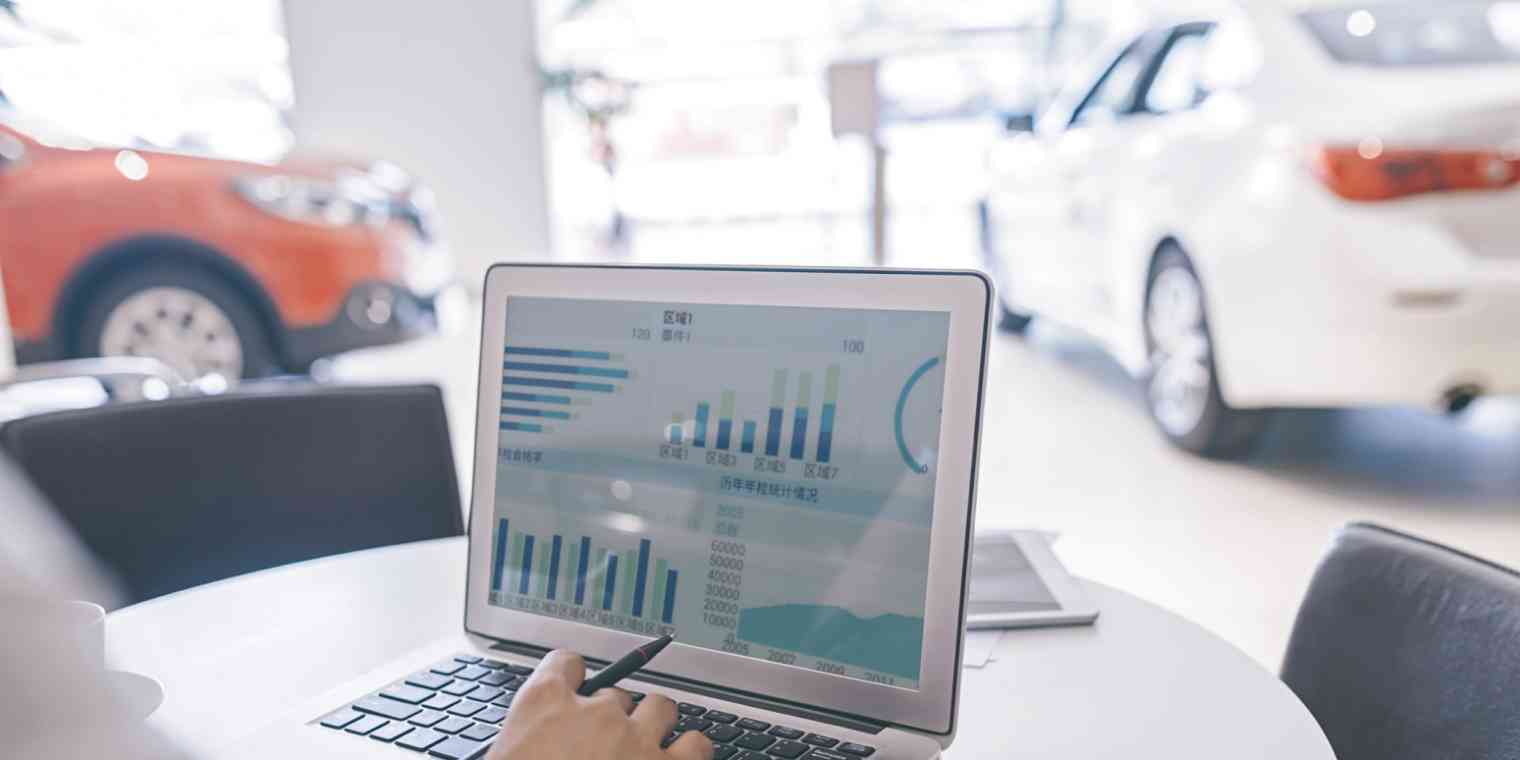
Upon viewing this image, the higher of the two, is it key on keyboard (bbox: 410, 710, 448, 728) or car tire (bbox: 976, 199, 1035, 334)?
car tire (bbox: 976, 199, 1035, 334)

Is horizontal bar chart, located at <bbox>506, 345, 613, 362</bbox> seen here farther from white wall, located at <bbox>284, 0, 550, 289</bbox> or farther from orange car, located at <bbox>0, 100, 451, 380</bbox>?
white wall, located at <bbox>284, 0, 550, 289</bbox>

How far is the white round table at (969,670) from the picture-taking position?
27.2 inches

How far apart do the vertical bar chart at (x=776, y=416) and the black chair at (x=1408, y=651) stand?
1.54ft

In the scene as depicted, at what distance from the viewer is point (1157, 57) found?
3219 mm

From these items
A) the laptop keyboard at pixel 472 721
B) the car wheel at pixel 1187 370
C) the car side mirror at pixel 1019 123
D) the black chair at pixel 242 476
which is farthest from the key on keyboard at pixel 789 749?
the car side mirror at pixel 1019 123

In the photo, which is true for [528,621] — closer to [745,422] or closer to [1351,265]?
[745,422]

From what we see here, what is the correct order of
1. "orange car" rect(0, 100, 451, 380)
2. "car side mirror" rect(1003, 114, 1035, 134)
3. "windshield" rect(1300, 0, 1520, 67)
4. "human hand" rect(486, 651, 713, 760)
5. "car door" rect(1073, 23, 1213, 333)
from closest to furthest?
1. "human hand" rect(486, 651, 713, 760)
2. "windshield" rect(1300, 0, 1520, 67)
3. "car door" rect(1073, 23, 1213, 333)
4. "orange car" rect(0, 100, 451, 380)
5. "car side mirror" rect(1003, 114, 1035, 134)

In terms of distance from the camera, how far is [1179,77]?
10.3 feet

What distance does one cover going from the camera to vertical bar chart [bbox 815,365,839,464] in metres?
0.69

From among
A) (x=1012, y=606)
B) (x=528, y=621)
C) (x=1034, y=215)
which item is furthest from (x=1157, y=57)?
(x=528, y=621)

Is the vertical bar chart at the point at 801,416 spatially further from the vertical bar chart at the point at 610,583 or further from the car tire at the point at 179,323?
the car tire at the point at 179,323

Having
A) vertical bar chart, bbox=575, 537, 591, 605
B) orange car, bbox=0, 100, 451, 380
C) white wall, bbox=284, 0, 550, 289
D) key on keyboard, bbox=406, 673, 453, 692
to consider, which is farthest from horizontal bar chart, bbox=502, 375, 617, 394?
white wall, bbox=284, 0, 550, 289

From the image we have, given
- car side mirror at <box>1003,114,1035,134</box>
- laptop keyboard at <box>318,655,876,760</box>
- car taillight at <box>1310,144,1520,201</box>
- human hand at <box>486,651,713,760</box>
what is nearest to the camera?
human hand at <box>486,651,713,760</box>

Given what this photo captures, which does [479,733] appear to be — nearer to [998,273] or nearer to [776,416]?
[776,416]
